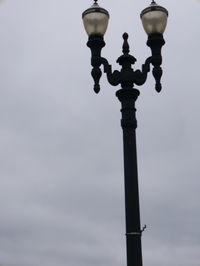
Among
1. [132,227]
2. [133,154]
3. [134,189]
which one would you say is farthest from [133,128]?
[132,227]

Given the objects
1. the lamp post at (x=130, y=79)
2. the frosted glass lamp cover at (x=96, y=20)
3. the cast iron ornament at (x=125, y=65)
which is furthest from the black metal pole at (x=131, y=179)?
the frosted glass lamp cover at (x=96, y=20)

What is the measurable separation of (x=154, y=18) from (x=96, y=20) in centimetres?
91

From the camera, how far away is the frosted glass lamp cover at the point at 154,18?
888cm

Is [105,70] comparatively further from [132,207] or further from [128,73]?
[132,207]

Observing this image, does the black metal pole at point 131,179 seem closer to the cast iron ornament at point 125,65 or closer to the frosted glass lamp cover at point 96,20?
the cast iron ornament at point 125,65

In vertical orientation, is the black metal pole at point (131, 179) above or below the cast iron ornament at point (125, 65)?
below

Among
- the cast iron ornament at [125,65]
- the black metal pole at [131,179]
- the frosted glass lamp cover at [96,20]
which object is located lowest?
the black metal pole at [131,179]

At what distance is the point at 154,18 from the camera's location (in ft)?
29.1

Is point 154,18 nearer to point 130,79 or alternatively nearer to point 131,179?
point 130,79

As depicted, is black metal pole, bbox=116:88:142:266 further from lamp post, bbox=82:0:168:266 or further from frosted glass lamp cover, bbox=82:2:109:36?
frosted glass lamp cover, bbox=82:2:109:36

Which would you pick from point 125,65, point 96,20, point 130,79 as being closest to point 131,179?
point 130,79

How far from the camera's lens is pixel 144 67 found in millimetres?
8812

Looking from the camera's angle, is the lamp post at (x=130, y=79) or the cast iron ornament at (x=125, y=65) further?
the cast iron ornament at (x=125, y=65)

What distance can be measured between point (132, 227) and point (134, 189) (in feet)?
1.76
